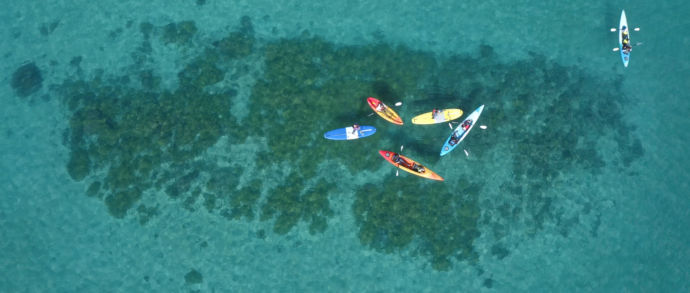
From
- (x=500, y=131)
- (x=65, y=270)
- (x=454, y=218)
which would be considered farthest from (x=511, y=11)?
(x=65, y=270)

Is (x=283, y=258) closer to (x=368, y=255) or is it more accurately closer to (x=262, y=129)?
(x=368, y=255)

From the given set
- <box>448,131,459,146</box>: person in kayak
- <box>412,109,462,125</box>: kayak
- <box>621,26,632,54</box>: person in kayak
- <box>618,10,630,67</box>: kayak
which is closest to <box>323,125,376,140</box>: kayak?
<box>412,109,462,125</box>: kayak

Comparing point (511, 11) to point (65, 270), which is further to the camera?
point (511, 11)

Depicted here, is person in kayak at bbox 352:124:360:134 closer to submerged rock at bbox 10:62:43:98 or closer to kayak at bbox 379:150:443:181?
kayak at bbox 379:150:443:181

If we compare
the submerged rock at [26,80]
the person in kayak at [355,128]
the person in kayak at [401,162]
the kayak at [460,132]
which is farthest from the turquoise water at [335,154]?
the person in kayak at [355,128]

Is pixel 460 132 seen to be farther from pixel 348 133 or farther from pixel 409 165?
pixel 348 133

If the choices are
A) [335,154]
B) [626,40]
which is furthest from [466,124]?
[626,40]
